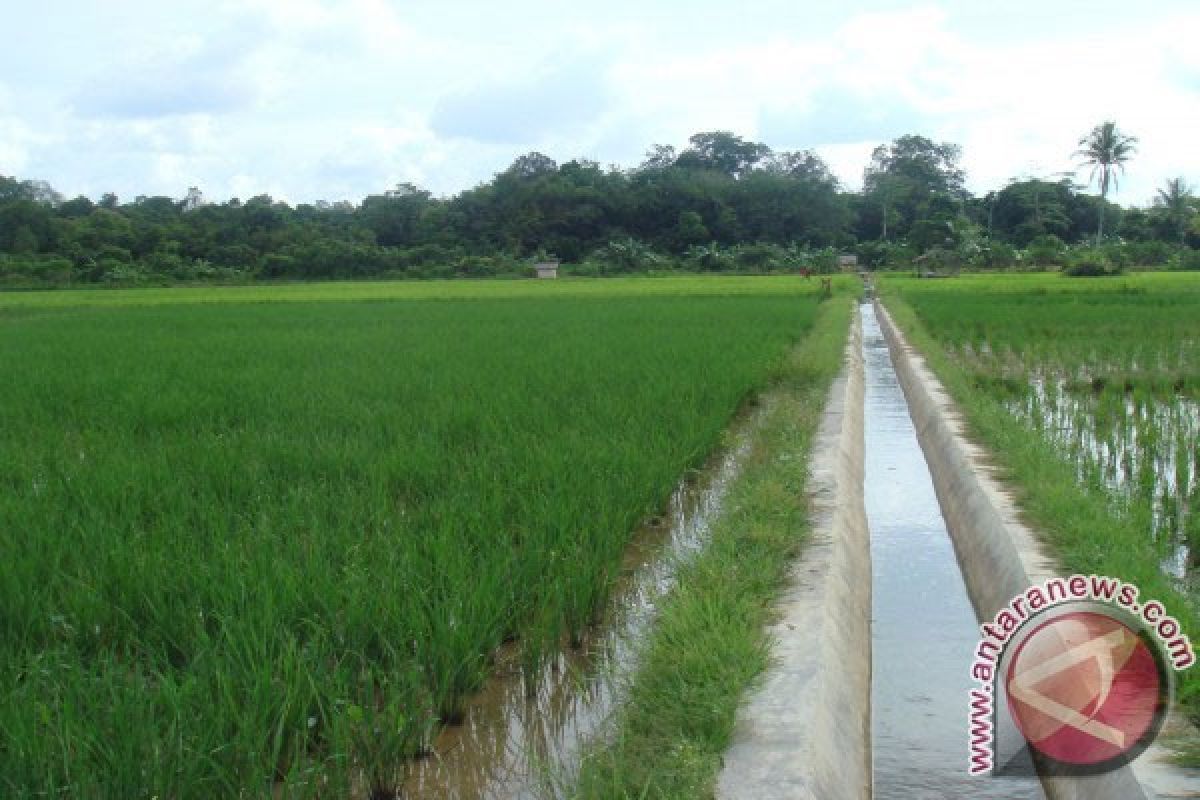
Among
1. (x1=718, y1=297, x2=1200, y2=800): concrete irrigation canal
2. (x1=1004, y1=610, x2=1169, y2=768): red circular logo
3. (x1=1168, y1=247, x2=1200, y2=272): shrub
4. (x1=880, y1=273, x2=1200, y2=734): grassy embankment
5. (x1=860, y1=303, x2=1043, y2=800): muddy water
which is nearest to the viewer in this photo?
(x1=718, y1=297, x2=1200, y2=800): concrete irrigation canal

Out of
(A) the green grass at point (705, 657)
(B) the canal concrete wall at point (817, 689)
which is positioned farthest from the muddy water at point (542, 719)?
(B) the canal concrete wall at point (817, 689)

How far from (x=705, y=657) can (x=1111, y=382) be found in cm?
727

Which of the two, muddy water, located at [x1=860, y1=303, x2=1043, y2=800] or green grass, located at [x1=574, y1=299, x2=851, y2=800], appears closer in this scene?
green grass, located at [x1=574, y1=299, x2=851, y2=800]

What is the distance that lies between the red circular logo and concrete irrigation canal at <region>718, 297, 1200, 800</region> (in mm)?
93

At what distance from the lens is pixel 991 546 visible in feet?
A: 13.1

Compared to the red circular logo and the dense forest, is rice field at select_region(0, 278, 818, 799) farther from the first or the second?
the dense forest

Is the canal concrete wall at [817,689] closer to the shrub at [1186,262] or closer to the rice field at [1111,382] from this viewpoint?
the rice field at [1111,382]

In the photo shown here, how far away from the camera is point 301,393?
6.92m

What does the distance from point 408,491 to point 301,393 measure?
2.90 metres

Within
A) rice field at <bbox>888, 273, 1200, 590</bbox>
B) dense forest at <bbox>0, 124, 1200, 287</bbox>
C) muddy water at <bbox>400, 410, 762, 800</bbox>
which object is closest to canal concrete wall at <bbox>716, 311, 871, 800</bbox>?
muddy water at <bbox>400, 410, 762, 800</bbox>

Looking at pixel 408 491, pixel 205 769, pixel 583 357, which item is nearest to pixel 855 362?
pixel 583 357

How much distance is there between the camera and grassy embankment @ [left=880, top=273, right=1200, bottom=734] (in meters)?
3.59

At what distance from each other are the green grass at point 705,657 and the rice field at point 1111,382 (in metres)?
1.42

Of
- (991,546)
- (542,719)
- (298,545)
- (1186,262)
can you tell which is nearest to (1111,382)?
(991,546)
